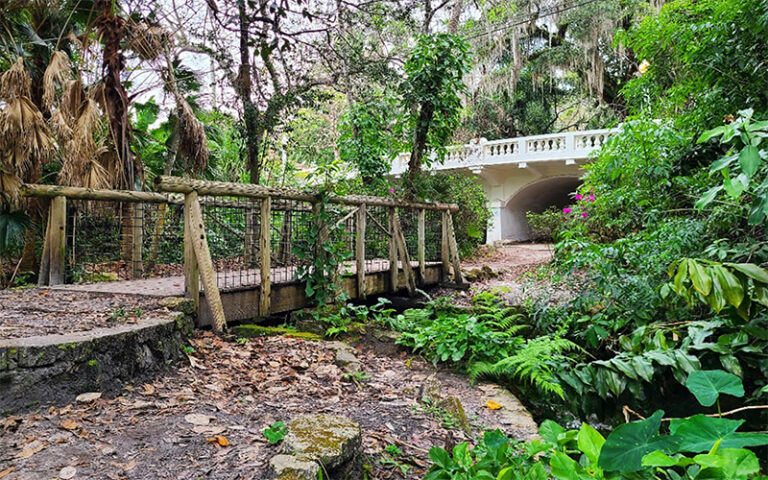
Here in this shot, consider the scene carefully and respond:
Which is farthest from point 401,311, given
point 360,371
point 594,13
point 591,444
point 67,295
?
point 594,13

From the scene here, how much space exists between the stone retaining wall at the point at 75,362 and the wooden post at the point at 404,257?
379 cm

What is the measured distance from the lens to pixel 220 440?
6.91 feet

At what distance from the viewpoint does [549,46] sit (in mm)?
15227

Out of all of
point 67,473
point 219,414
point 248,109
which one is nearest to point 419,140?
point 248,109

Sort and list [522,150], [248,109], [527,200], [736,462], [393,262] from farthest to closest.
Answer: [527,200]
[522,150]
[248,109]
[393,262]
[736,462]

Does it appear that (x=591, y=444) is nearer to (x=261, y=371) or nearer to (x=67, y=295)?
(x=261, y=371)

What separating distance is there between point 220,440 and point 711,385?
195 centimetres

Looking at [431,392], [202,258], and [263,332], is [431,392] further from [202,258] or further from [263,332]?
[202,258]

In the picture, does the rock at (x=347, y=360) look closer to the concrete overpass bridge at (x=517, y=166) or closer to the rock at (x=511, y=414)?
the rock at (x=511, y=414)

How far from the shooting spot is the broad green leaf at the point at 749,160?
1.50 meters

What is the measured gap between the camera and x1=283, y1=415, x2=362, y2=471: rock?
5.99ft

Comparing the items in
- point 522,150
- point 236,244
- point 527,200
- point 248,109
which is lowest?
point 236,244

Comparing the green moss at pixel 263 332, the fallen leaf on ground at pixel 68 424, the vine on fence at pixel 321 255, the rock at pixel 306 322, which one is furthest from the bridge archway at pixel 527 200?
the fallen leaf on ground at pixel 68 424

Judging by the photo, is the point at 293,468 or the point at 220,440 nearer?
the point at 293,468
